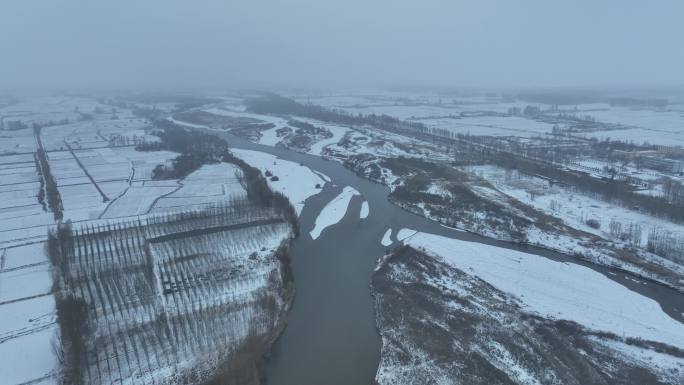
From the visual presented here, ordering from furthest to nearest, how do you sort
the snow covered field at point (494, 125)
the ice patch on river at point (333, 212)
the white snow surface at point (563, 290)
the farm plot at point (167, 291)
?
the snow covered field at point (494, 125)
the ice patch on river at point (333, 212)
the white snow surface at point (563, 290)
the farm plot at point (167, 291)

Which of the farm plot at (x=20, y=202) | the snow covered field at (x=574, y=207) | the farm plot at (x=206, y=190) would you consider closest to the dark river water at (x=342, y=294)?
the snow covered field at (x=574, y=207)

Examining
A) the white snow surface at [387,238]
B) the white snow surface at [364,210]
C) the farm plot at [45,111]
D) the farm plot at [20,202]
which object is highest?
the farm plot at [45,111]

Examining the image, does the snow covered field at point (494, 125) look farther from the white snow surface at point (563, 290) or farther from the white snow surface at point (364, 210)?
the white snow surface at point (563, 290)

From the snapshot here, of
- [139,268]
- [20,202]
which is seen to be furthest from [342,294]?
[20,202]

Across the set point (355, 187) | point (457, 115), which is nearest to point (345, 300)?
point (355, 187)

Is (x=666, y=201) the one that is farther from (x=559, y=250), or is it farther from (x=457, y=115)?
(x=457, y=115)
